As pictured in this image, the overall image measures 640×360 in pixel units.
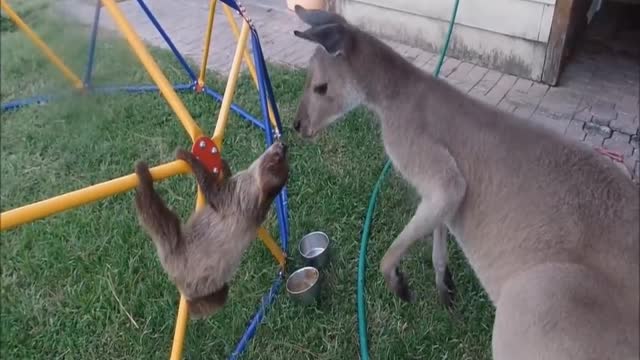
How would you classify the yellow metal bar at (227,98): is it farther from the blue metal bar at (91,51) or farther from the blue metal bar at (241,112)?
the blue metal bar at (241,112)

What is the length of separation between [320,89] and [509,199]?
102 cm

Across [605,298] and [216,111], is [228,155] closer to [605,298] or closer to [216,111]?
[216,111]

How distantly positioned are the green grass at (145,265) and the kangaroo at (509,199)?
18.4 inches

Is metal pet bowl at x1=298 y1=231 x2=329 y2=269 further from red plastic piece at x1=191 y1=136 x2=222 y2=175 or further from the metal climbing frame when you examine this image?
red plastic piece at x1=191 y1=136 x2=222 y2=175

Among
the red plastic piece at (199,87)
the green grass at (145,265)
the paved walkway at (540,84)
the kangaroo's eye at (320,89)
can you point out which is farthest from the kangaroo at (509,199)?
the red plastic piece at (199,87)

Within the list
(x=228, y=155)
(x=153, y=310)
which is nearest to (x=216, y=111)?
(x=228, y=155)

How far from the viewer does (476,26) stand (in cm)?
550

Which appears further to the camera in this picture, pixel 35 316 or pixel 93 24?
pixel 35 316

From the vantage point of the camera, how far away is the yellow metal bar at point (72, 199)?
145cm

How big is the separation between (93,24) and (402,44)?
475cm

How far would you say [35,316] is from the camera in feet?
8.36

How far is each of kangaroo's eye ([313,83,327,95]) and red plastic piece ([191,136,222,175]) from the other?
768 millimetres

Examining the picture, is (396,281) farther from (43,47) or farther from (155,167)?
(43,47)

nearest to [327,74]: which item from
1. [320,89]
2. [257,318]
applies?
[320,89]
